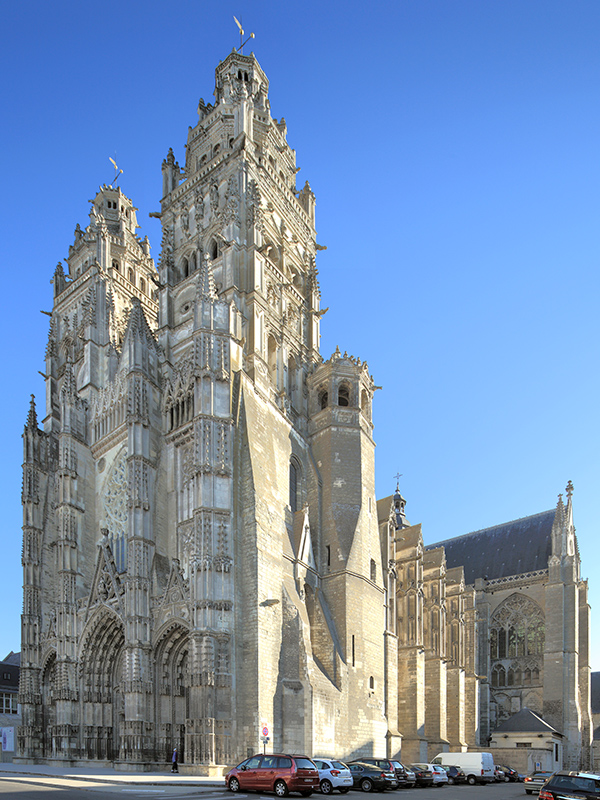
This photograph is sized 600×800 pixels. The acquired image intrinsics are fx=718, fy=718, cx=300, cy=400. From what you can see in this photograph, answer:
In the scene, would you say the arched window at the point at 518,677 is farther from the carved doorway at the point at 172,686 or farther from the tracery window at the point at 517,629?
the carved doorway at the point at 172,686

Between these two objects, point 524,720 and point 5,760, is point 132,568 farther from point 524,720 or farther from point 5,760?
point 524,720

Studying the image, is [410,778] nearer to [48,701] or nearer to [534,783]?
[534,783]

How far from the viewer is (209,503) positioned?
94.3 feet

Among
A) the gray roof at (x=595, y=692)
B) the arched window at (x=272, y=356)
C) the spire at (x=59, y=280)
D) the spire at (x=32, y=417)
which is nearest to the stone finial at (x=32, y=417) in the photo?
the spire at (x=32, y=417)

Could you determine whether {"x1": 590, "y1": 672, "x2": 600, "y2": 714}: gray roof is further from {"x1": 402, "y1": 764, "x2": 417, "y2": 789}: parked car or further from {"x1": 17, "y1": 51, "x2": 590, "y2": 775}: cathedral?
{"x1": 402, "y1": 764, "x2": 417, "y2": 789}: parked car

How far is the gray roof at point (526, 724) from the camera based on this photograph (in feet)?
136

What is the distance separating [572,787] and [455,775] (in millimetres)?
19261

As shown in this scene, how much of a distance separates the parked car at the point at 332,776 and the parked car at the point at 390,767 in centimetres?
275

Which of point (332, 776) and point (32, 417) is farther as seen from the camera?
point (32, 417)

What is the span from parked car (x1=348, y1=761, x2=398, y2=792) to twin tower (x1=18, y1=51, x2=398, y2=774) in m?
4.68

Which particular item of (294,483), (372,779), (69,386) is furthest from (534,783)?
(69,386)

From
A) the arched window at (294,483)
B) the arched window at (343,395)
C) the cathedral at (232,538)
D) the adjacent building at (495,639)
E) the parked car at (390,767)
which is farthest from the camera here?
the adjacent building at (495,639)

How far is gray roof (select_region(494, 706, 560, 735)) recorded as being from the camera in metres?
41.6

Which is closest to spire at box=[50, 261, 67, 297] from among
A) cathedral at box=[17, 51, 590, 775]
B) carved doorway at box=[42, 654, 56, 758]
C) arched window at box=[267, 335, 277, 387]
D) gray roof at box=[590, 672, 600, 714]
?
cathedral at box=[17, 51, 590, 775]
